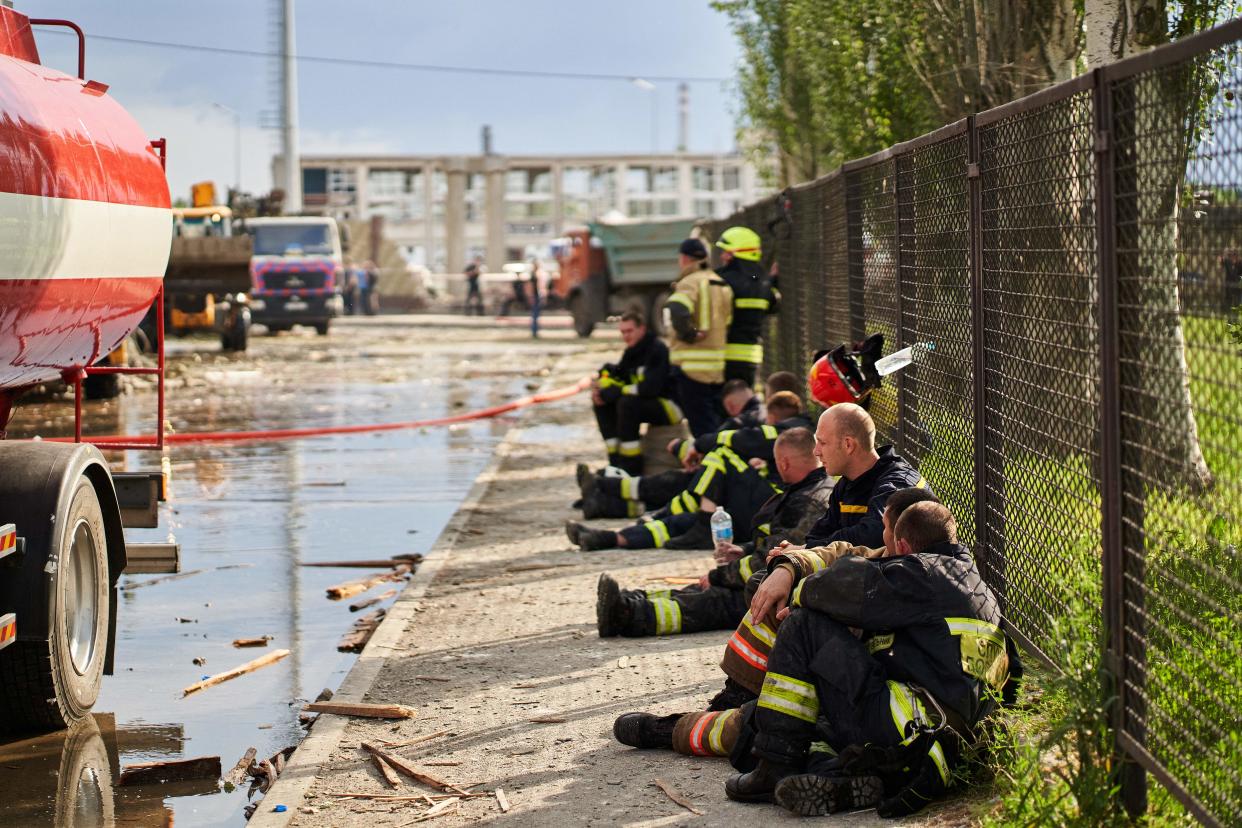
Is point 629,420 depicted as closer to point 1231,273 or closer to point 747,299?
point 747,299

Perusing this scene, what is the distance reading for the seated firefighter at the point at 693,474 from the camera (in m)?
8.82

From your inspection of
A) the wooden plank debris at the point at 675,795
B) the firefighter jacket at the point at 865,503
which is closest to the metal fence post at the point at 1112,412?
the wooden plank debris at the point at 675,795

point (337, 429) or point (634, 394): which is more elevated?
point (634, 394)

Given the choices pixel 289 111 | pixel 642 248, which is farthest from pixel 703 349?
pixel 289 111

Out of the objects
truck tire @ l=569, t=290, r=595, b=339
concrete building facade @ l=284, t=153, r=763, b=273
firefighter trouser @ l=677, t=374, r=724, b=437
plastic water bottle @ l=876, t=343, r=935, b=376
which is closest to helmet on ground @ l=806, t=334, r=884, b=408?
plastic water bottle @ l=876, t=343, r=935, b=376

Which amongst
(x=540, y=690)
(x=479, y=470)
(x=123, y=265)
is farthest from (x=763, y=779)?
(x=479, y=470)

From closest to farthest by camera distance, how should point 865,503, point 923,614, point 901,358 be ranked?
1. point 923,614
2. point 865,503
3. point 901,358

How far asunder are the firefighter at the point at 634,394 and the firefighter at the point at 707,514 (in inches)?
74.5

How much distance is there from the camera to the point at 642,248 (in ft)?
114

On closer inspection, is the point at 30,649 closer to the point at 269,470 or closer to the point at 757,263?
the point at 757,263

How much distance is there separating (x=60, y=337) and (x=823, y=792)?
3847 mm

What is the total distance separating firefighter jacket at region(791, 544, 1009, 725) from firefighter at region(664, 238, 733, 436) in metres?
6.93

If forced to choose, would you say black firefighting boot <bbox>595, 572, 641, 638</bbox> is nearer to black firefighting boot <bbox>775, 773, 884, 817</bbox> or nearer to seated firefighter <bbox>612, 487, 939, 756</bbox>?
seated firefighter <bbox>612, 487, 939, 756</bbox>

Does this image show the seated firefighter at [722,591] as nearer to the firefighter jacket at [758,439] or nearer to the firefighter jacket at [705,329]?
the firefighter jacket at [758,439]
